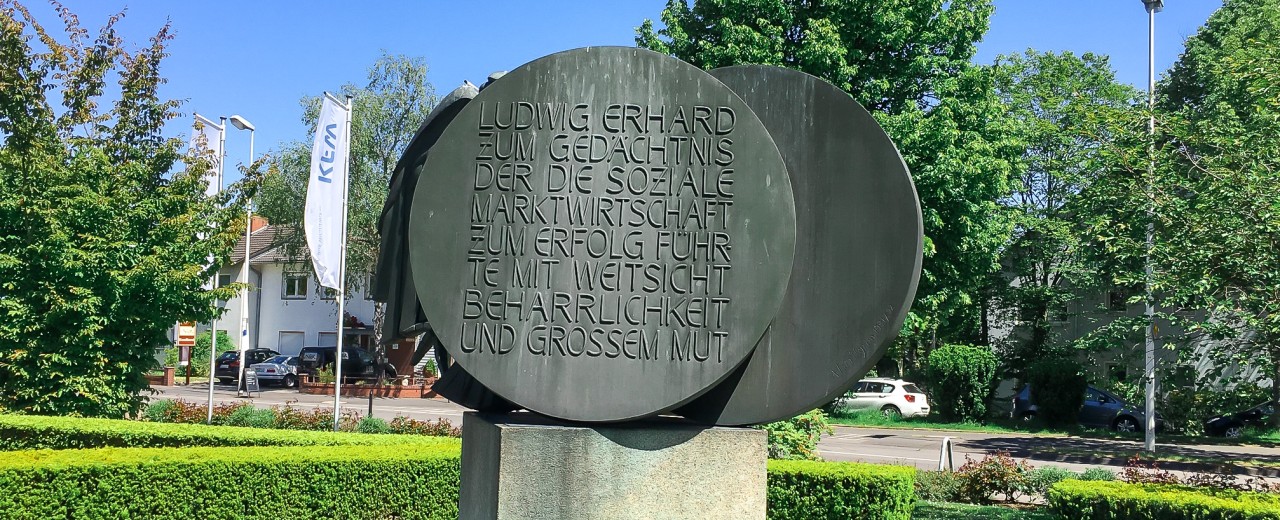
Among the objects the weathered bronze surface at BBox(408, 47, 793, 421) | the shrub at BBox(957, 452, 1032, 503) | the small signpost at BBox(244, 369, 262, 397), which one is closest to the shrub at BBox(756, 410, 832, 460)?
the shrub at BBox(957, 452, 1032, 503)

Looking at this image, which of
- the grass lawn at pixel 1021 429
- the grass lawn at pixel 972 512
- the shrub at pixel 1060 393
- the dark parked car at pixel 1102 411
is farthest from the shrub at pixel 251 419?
the dark parked car at pixel 1102 411

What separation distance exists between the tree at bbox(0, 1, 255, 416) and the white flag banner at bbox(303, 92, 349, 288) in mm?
2491

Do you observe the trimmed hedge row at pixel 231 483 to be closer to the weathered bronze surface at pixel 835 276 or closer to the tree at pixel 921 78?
the weathered bronze surface at pixel 835 276

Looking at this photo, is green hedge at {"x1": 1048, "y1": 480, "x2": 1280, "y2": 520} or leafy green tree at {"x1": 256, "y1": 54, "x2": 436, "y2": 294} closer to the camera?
green hedge at {"x1": 1048, "y1": 480, "x2": 1280, "y2": 520}

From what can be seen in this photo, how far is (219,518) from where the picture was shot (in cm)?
989

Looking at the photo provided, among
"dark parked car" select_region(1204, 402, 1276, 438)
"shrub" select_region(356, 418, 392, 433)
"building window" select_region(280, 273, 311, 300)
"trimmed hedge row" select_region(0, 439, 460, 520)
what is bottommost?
"dark parked car" select_region(1204, 402, 1276, 438)

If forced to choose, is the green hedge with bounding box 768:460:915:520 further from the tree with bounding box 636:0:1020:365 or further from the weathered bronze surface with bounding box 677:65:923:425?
the tree with bounding box 636:0:1020:365

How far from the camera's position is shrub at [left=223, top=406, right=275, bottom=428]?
19812 mm

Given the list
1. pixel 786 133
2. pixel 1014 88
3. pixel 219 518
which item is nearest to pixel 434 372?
pixel 1014 88

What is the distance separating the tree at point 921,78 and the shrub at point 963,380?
29.5ft

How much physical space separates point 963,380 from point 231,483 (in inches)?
988

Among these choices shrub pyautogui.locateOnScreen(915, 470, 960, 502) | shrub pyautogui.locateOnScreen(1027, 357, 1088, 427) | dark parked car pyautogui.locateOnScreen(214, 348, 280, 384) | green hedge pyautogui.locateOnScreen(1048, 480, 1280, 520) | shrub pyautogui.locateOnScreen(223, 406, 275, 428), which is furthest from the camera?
dark parked car pyautogui.locateOnScreen(214, 348, 280, 384)

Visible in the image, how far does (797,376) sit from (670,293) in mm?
952

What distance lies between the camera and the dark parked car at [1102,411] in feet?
99.1
